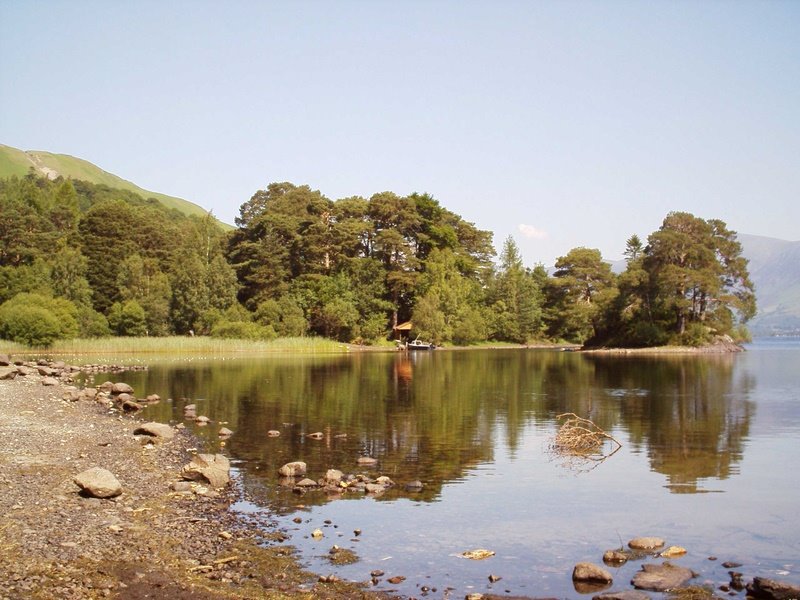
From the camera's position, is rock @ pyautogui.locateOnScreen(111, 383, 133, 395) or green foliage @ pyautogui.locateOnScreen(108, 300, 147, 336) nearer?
rock @ pyautogui.locateOnScreen(111, 383, 133, 395)

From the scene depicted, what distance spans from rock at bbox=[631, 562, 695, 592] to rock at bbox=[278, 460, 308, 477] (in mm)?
9610

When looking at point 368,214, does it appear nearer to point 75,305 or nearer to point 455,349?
point 455,349

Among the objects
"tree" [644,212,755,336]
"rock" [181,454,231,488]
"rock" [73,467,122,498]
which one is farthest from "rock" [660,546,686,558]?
"tree" [644,212,755,336]

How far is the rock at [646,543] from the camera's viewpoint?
13.0 meters

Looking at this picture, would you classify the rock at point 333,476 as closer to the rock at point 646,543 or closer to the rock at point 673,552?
the rock at point 646,543

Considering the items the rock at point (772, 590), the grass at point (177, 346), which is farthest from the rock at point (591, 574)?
the grass at point (177, 346)

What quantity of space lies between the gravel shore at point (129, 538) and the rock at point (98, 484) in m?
0.18

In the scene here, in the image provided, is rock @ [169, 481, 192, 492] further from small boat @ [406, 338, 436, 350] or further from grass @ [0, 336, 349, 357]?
small boat @ [406, 338, 436, 350]

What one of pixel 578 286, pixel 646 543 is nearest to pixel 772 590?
pixel 646 543

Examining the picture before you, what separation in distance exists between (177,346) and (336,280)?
26052mm

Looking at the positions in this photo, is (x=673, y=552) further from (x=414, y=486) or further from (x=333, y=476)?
(x=333, y=476)

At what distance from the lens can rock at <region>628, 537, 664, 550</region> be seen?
1299 cm

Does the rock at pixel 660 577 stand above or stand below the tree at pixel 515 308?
below

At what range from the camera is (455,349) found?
102m
